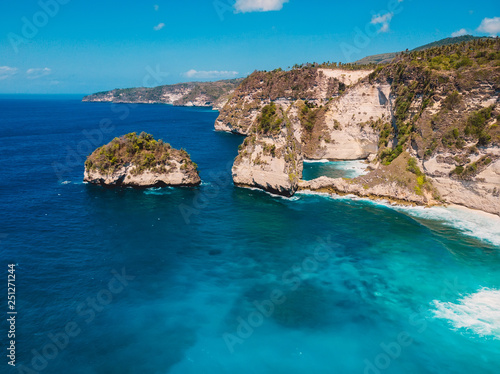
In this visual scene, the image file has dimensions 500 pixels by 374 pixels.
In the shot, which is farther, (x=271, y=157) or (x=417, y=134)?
(x=271, y=157)

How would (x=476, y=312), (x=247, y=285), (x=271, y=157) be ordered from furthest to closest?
1. (x=271, y=157)
2. (x=247, y=285)
3. (x=476, y=312)

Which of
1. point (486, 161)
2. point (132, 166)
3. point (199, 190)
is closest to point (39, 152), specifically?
point (132, 166)

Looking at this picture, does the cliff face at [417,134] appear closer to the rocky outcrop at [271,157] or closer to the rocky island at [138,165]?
the rocky outcrop at [271,157]

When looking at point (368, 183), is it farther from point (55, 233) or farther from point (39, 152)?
point (39, 152)

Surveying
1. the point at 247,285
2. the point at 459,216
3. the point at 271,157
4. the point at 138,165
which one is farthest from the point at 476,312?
the point at 138,165

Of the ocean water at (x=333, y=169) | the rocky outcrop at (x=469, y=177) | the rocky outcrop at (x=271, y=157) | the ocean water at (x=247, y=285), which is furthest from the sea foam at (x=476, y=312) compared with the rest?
the ocean water at (x=333, y=169)

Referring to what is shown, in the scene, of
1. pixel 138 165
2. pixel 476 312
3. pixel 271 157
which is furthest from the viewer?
pixel 138 165

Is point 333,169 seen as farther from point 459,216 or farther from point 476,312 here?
point 476,312
